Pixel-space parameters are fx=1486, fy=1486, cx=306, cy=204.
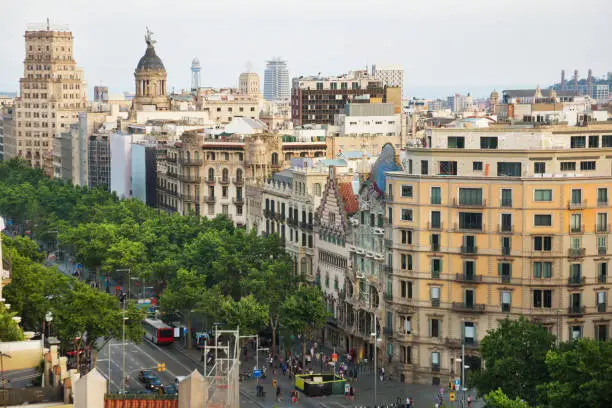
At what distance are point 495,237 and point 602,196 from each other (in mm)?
10756

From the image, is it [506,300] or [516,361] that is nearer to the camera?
[516,361]

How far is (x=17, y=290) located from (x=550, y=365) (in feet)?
186

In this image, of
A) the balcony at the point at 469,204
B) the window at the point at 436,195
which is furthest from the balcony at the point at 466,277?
the window at the point at 436,195

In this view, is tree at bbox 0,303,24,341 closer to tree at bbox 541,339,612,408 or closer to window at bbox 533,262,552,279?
tree at bbox 541,339,612,408

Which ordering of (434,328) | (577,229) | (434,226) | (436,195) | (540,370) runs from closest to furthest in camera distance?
(540,370) → (577,229) → (436,195) → (434,226) → (434,328)

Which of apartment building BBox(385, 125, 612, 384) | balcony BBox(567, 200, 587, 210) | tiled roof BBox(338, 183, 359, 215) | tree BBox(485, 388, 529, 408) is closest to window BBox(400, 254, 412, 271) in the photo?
apartment building BBox(385, 125, 612, 384)

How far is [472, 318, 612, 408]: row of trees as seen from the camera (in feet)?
332

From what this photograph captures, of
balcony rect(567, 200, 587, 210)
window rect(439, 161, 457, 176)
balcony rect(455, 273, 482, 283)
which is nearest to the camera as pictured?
balcony rect(567, 200, 587, 210)

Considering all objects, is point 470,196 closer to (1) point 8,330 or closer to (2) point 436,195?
(2) point 436,195

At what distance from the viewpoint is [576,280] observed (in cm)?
13912

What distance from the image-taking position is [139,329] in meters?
146

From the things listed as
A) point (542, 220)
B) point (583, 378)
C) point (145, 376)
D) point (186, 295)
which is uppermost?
point (542, 220)

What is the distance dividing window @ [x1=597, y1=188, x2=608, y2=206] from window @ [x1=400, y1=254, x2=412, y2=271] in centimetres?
1909

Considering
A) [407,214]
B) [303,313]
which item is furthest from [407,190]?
[303,313]
